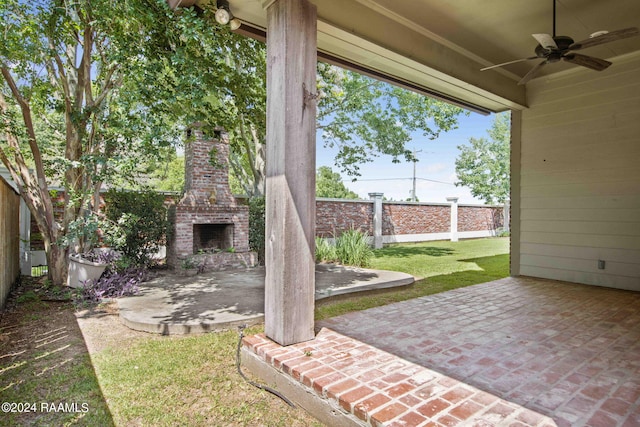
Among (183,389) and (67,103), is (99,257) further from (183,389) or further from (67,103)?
(183,389)

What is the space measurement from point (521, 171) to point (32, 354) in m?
6.42

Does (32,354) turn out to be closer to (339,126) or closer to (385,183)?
(339,126)

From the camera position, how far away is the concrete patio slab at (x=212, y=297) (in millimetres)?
3637

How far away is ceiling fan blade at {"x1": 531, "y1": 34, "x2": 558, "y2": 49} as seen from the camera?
3.17 metres

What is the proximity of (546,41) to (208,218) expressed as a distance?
5968mm

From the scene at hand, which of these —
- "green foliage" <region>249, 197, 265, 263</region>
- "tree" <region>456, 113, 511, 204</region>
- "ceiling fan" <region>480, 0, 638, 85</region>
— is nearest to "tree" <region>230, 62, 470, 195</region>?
"green foliage" <region>249, 197, 265, 263</region>

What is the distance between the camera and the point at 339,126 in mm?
11203

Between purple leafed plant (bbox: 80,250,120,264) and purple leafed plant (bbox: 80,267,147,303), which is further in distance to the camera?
purple leafed plant (bbox: 80,250,120,264)

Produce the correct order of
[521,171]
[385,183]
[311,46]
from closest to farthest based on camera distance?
1. [311,46]
2. [521,171]
3. [385,183]

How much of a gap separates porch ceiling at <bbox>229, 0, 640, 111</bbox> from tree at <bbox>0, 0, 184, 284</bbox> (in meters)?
2.20

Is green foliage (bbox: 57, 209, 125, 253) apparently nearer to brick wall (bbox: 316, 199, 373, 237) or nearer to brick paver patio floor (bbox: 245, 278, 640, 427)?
brick paver patio floor (bbox: 245, 278, 640, 427)

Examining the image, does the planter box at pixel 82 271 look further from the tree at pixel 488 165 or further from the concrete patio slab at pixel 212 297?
the tree at pixel 488 165

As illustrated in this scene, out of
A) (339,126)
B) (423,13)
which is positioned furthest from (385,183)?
(423,13)

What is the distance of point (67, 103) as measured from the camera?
16.9 feet
